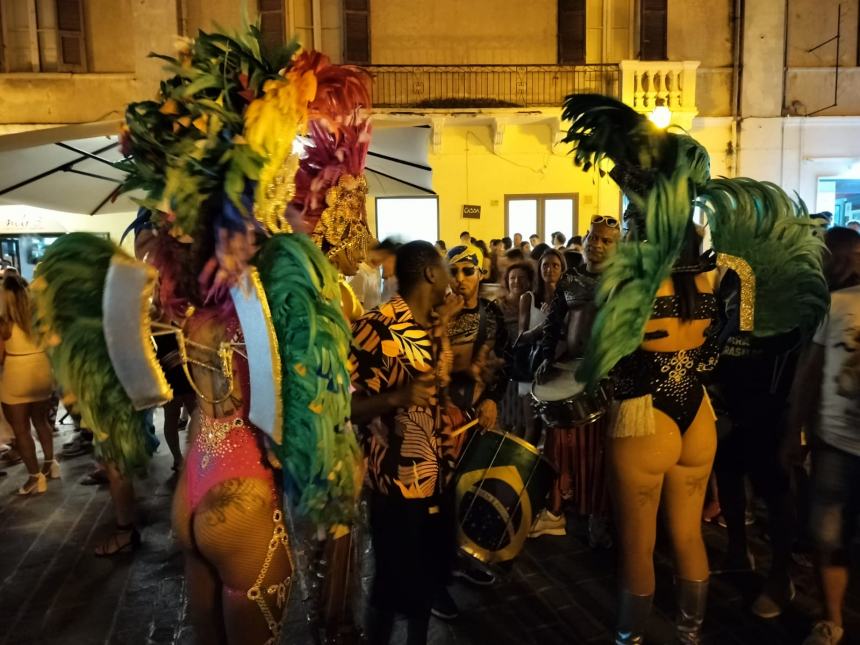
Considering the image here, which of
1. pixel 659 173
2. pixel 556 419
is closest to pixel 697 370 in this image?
pixel 556 419

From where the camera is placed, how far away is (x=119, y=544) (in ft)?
14.9

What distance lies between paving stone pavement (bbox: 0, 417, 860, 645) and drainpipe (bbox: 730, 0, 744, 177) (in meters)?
12.0

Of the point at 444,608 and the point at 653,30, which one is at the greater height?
the point at 653,30

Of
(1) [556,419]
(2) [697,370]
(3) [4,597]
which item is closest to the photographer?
(2) [697,370]

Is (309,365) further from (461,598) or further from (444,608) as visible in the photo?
(461,598)

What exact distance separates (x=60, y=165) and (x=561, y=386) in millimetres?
5458

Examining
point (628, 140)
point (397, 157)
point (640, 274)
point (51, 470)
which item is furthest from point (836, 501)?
point (51, 470)

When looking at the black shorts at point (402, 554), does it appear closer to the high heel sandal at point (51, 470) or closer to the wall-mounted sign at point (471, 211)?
the high heel sandal at point (51, 470)

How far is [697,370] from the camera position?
2.91 meters

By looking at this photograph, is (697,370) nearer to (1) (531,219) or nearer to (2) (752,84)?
(1) (531,219)

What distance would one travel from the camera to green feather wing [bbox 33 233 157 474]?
205 centimetres

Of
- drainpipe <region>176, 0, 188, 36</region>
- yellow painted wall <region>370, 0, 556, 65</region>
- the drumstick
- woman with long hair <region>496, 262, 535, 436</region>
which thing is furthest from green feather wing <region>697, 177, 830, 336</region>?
drainpipe <region>176, 0, 188, 36</region>

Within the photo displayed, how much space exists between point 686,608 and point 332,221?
2.34 meters

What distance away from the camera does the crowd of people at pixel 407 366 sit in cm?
197
